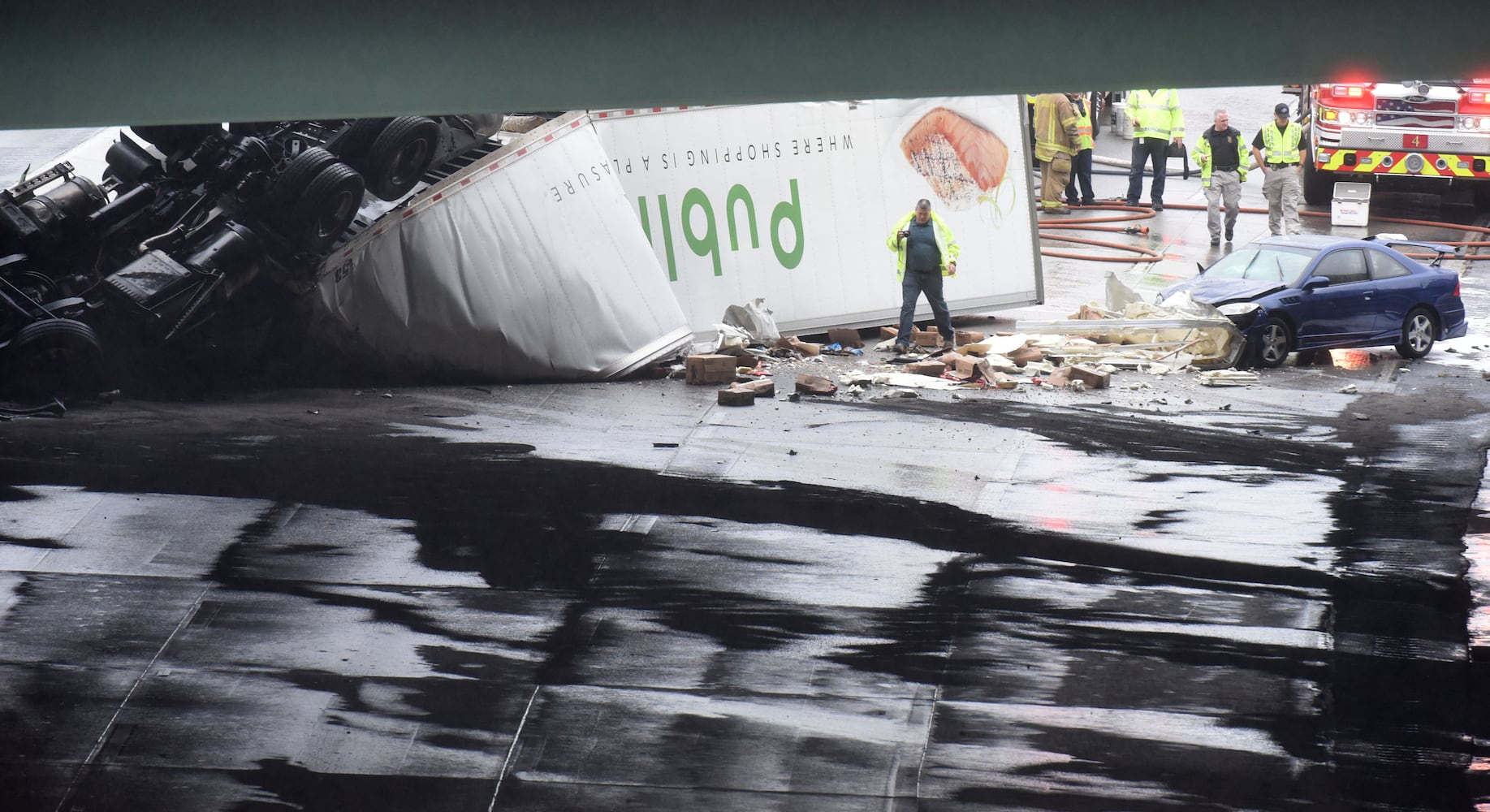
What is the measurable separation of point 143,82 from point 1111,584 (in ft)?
22.2

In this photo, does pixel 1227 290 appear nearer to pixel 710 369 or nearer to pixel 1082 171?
pixel 710 369

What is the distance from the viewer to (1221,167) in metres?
21.9

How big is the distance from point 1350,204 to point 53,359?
18.1 metres

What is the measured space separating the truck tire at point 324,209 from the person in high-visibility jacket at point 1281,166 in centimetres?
1288

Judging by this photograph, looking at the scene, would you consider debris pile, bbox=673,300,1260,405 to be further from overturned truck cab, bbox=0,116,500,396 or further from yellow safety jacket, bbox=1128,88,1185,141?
yellow safety jacket, bbox=1128,88,1185,141

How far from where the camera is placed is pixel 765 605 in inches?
404

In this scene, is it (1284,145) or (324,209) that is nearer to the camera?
(324,209)

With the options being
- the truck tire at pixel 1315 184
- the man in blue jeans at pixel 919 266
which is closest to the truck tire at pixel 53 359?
the man in blue jeans at pixel 919 266

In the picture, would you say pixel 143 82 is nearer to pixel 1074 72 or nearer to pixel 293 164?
pixel 1074 72

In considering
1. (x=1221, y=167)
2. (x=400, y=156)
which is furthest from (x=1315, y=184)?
(x=400, y=156)

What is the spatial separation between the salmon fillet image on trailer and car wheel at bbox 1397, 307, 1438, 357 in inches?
189

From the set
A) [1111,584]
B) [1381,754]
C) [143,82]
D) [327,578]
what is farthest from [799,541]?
[143,82]

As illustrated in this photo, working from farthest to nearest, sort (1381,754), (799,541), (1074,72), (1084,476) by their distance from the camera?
(1084,476) → (799,541) → (1381,754) → (1074,72)

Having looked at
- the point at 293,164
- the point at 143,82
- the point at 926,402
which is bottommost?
the point at 926,402
